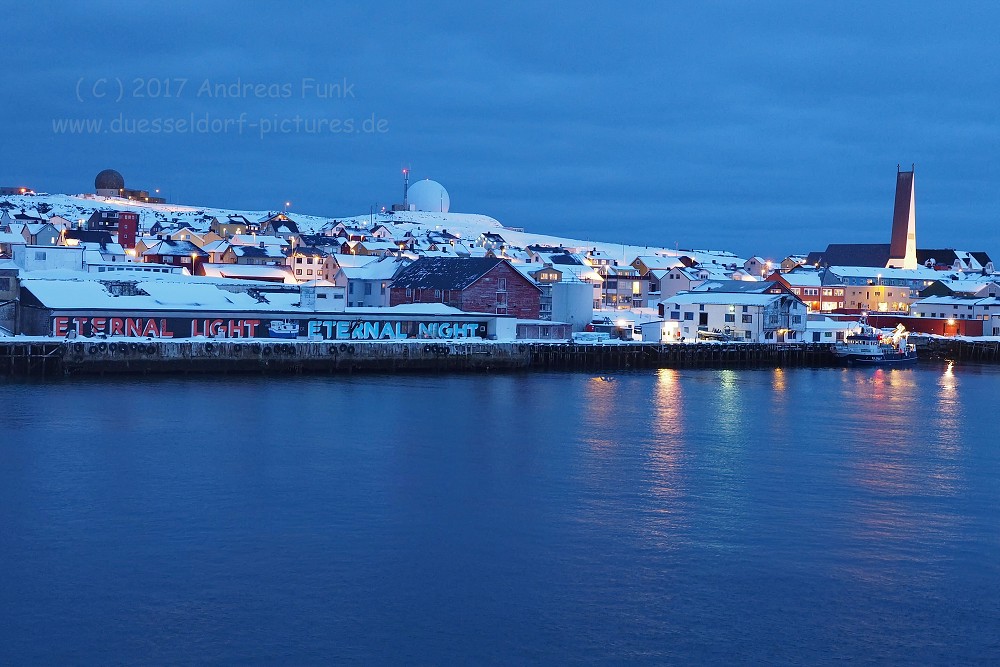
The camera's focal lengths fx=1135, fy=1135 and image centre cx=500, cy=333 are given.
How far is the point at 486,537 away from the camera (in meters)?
17.0

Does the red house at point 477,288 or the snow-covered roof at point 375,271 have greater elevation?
the snow-covered roof at point 375,271

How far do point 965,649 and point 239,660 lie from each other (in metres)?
7.97

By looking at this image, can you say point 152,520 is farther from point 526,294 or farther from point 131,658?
point 526,294

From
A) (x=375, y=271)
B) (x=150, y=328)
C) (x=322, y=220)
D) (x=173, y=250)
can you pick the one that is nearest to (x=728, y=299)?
(x=375, y=271)

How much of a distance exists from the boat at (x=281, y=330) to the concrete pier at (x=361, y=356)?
1292 mm

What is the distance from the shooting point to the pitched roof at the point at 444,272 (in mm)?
51750

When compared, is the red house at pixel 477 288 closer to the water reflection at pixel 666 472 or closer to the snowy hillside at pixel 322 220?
the water reflection at pixel 666 472

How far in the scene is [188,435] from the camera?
990 inches

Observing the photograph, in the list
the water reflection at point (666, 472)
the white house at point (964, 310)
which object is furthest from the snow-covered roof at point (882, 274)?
the water reflection at point (666, 472)

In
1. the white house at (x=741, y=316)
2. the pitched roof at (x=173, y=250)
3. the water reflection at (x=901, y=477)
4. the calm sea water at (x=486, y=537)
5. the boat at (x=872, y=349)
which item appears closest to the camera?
the calm sea water at (x=486, y=537)

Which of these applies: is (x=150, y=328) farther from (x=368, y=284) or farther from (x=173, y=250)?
(x=173, y=250)

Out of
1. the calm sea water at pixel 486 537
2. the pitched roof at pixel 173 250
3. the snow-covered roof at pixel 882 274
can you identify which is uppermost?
the snow-covered roof at pixel 882 274

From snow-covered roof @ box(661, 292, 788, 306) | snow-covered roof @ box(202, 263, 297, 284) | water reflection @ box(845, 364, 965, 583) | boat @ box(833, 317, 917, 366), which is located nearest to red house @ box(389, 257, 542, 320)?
snow-covered roof @ box(661, 292, 788, 306)

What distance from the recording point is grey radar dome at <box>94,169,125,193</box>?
138375 millimetres
